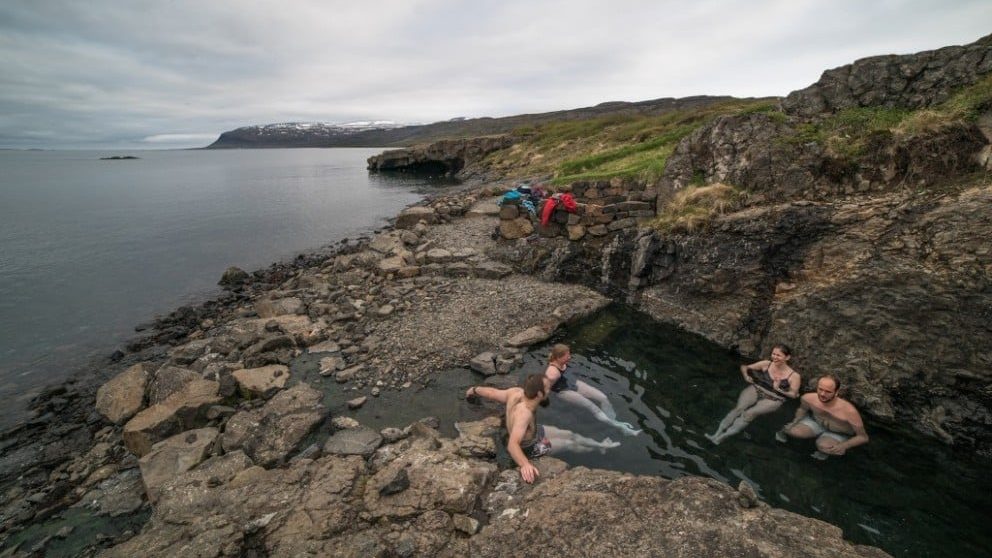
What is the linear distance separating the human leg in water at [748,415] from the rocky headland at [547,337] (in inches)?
89.0

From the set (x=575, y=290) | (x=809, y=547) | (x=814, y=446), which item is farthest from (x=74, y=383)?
(x=814, y=446)

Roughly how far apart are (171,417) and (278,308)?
7344 millimetres

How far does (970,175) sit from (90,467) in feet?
75.1

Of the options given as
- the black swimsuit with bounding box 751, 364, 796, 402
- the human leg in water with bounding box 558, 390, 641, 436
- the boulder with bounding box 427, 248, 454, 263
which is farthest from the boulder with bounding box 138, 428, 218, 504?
the black swimsuit with bounding box 751, 364, 796, 402

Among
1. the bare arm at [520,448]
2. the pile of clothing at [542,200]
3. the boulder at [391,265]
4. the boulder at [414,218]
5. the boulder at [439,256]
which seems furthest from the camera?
the boulder at [414,218]

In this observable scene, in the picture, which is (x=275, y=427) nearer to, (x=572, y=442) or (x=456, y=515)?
(x=456, y=515)

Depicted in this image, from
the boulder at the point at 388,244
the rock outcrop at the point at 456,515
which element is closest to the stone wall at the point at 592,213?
the boulder at the point at 388,244

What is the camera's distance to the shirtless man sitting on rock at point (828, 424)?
364 inches

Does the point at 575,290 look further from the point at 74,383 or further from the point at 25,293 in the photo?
the point at 25,293

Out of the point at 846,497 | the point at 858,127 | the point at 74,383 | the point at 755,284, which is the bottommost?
the point at 74,383

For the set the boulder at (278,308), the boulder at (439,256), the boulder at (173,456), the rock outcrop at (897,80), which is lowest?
the boulder at (173,456)

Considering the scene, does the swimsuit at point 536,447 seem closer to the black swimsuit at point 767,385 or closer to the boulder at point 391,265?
the black swimsuit at point 767,385

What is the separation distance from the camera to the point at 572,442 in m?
9.75

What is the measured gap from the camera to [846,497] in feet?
26.9
